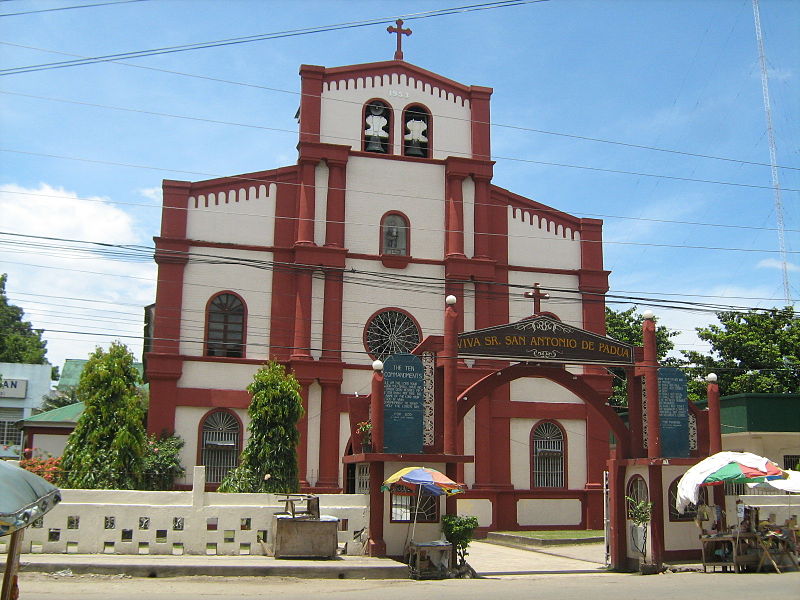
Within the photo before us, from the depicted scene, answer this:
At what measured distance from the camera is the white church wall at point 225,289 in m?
28.5

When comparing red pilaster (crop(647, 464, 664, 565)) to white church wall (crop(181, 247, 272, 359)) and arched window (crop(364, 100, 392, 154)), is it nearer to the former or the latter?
white church wall (crop(181, 247, 272, 359))

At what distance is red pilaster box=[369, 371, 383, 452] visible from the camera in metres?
18.9

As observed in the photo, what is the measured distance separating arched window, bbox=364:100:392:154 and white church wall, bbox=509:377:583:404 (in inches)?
370

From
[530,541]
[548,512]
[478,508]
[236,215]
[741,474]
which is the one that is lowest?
[530,541]

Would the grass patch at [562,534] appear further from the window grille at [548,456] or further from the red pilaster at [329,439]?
the red pilaster at [329,439]

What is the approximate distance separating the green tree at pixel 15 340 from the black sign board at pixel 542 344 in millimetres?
55209

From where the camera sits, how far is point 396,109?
31906 mm

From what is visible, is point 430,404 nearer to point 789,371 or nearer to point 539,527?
point 539,527

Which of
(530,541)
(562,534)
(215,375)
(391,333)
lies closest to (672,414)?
(530,541)

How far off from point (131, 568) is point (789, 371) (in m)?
32.4

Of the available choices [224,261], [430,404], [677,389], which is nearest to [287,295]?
[224,261]

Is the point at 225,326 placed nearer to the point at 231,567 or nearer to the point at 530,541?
the point at 530,541

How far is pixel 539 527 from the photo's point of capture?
96.5ft

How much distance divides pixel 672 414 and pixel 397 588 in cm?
854
